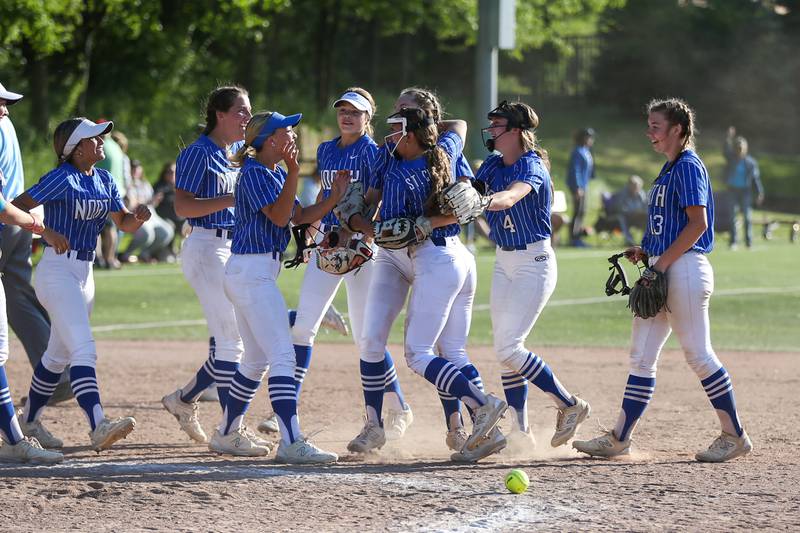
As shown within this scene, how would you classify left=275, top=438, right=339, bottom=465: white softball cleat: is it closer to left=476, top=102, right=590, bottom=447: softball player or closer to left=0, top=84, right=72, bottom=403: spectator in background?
left=476, top=102, right=590, bottom=447: softball player

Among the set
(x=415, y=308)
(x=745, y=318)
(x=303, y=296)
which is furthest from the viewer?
(x=745, y=318)

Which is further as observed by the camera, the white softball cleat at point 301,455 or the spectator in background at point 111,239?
the spectator in background at point 111,239

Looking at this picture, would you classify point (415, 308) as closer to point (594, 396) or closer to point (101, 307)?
point (594, 396)

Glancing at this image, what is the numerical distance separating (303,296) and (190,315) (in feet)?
22.1

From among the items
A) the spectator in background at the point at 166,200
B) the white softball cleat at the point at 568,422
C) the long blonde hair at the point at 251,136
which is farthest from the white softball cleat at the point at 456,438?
the spectator in background at the point at 166,200

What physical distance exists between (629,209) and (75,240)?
1733cm

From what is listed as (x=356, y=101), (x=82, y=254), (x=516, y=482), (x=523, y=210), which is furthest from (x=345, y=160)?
(x=516, y=482)

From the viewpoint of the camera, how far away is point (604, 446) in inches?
259

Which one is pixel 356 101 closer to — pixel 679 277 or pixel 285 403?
pixel 285 403

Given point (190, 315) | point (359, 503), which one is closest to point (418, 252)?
point (359, 503)

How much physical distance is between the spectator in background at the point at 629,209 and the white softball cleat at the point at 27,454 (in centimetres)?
1736

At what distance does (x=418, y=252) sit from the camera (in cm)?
642

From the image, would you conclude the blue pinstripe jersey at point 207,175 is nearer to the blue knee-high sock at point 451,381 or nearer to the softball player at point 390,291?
the softball player at point 390,291

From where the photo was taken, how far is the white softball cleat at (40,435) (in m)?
6.84
